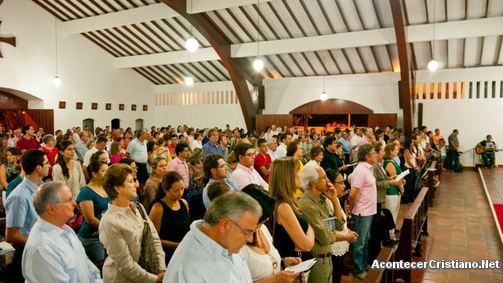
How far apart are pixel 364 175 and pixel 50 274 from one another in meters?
3.08

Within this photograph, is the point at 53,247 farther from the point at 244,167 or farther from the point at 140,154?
the point at 140,154

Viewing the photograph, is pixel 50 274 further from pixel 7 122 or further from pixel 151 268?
pixel 7 122

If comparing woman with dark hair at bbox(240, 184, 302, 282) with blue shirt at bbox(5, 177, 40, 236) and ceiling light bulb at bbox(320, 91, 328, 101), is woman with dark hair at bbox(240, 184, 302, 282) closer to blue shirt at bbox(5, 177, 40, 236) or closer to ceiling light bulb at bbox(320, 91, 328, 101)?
blue shirt at bbox(5, 177, 40, 236)

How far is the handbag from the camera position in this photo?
235cm

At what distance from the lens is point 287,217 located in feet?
7.80

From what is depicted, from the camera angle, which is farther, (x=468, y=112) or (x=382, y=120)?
(x=382, y=120)

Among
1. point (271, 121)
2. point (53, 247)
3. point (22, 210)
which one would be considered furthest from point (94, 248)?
point (271, 121)

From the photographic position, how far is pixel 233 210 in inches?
58.1

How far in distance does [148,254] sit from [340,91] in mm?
13235

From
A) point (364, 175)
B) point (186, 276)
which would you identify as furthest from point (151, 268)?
point (364, 175)

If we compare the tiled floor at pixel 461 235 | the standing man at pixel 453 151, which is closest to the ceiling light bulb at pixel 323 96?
the standing man at pixel 453 151

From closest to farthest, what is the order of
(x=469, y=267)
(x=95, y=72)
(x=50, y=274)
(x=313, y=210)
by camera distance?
(x=50, y=274)
(x=313, y=210)
(x=469, y=267)
(x=95, y=72)

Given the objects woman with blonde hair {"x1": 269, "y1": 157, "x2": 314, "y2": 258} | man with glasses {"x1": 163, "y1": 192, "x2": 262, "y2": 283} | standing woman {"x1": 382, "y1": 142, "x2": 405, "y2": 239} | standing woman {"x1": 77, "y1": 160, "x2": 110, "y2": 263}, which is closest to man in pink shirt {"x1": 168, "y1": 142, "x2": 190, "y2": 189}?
standing woman {"x1": 77, "y1": 160, "x2": 110, "y2": 263}

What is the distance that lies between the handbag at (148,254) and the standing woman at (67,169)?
7.23 ft
